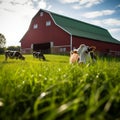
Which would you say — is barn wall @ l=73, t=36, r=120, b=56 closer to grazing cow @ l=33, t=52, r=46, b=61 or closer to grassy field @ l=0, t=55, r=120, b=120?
grazing cow @ l=33, t=52, r=46, b=61

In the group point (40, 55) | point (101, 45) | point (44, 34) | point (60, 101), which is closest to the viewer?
point (60, 101)

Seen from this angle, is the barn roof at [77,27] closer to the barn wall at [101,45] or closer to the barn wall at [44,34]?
the barn wall at [101,45]

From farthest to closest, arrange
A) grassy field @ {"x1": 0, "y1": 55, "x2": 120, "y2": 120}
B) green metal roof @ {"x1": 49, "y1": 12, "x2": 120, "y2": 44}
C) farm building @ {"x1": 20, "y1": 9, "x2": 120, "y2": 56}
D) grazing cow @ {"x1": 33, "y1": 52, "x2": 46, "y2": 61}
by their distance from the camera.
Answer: green metal roof @ {"x1": 49, "y1": 12, "x2": 120, "y2": 44}
farm building @ {"x1": 20, "y1": 9, "x2": 120, "y2": 56}
grazing cow @ {"x1": 33, "y1": 52, "x2": 46, "y2": 61}
grassy field @ {"x1": 0, "y1": 55, "x2": 120, "y2": 120}

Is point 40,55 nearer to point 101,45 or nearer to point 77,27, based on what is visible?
point 77,27

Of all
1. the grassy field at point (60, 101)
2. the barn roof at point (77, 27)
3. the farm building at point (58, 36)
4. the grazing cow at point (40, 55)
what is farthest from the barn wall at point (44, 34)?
the grassy field at point (60, 101)

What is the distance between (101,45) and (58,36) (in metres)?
9.67

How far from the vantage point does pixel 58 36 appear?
35.7 m

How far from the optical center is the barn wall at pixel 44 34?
35.1 meters

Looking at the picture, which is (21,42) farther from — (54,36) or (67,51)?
(67,51)

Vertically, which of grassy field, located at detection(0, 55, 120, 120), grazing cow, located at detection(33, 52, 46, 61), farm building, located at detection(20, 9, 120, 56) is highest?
farm building, located at detection(20, 9, 120, 56)

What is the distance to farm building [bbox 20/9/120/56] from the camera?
34406 millimetres

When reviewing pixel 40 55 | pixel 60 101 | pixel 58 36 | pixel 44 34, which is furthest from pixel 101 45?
pixel 60 101

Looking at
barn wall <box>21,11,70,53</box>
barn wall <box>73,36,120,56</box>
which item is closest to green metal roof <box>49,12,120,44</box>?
barn wall <box>73,36,120,56</box>

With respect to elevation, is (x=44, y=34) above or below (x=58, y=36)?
above
